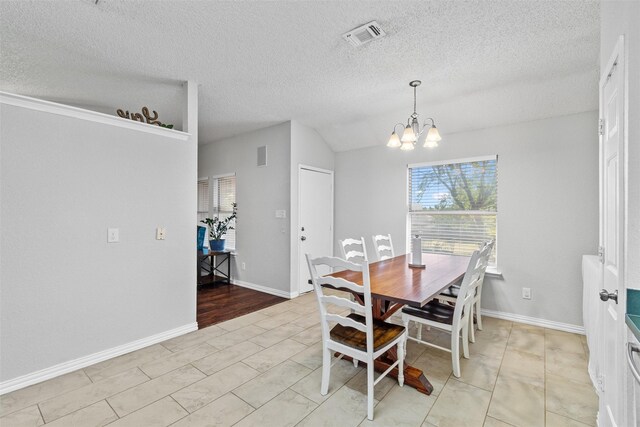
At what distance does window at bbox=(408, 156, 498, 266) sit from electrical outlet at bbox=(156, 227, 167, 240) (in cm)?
322

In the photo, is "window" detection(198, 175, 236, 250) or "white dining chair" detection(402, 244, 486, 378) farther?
"window" detection(198, 175, 236, 250)

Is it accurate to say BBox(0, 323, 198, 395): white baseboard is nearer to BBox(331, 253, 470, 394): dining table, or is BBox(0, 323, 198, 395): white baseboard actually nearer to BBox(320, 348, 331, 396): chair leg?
BBox(320, 348, 331, 396): chair leg

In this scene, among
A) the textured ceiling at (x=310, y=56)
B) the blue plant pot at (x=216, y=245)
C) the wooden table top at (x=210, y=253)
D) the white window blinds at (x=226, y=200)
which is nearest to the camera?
the textured ceiling at (x=310, y=56)

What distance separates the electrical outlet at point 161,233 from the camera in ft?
9.54

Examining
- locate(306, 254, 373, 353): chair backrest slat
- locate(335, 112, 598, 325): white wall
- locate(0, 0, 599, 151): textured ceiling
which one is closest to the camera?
locate(306, 254, 373, 353): chair backrest slat

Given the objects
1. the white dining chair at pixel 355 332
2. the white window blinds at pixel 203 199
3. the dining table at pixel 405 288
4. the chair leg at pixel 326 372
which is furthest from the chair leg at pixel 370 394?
the white window blinds at pixel 203 199

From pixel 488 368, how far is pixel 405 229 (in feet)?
7.18

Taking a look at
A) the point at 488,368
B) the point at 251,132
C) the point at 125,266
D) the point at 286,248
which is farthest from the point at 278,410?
the point at 251,132

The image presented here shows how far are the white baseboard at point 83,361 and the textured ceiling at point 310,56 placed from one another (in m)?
2.61

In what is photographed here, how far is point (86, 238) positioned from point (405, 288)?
265 cm

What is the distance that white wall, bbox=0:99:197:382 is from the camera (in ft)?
7.00

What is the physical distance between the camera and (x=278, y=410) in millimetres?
1871

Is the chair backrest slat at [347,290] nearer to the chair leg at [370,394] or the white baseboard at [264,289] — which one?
the chair leg at [370,394]

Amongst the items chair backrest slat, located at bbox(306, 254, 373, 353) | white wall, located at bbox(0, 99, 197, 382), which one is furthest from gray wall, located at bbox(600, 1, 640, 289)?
white wall, located at bbox(0, 99, 197, 382)
